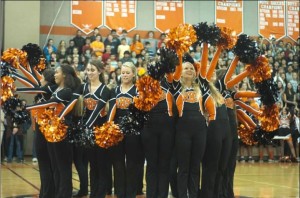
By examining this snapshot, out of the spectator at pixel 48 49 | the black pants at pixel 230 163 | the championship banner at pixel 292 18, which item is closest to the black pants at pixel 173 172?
the black pants at pixel 230 163

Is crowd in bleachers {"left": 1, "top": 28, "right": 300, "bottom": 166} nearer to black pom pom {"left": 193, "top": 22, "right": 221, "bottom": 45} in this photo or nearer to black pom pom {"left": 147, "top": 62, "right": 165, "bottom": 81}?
black pom pom {"left": 193, "top": 22, "right": 221, "bottom": 45}

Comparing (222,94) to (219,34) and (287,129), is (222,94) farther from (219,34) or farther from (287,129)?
(287,129)

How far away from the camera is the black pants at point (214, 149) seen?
489 centimetres

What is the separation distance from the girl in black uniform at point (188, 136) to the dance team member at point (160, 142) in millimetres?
89

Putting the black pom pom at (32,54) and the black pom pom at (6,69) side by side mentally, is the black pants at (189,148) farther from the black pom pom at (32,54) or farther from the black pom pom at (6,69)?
the black pom pom at (32,54)

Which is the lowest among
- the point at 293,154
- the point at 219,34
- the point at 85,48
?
the point at 293,154

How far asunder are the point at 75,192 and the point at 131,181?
5.01 feet

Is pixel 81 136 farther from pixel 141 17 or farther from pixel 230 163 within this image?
pixel 141 17

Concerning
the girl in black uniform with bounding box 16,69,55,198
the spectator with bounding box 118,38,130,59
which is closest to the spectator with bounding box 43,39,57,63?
the spectator with bounding box 118,38,130,59

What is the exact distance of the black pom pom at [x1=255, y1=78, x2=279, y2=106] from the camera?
509cm

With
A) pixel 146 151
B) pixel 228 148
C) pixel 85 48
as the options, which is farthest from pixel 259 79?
pixel 85 48

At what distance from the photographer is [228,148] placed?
4984mm

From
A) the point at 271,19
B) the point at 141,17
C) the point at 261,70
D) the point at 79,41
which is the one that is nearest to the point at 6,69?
the point at 261,70

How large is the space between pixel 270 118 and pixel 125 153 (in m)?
1.65
